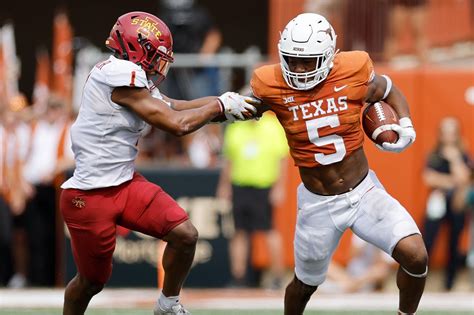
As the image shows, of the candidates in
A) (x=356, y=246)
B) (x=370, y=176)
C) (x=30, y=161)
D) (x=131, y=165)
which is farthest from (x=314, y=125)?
(x=30, y=161)

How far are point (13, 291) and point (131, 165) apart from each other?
518cm

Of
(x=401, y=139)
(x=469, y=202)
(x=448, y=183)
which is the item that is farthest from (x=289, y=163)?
(x=401, y=139)

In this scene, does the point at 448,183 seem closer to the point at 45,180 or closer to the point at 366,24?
the point at 366,24

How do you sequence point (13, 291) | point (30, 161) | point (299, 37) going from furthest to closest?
point (30, 161), point (13, 291), point (299, 37)

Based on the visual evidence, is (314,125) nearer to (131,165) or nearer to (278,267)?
(131,165)

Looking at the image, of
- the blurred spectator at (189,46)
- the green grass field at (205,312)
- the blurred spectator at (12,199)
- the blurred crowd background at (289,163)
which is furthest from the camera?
the blurred spectator at (189,46)

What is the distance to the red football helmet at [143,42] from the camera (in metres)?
6.59

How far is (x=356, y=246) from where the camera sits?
11688 mm

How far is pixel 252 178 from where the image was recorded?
1165cm

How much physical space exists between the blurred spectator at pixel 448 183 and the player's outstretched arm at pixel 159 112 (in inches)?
216

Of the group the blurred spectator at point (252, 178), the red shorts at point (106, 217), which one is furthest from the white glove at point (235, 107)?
the blurred spectator at point (252, 178)

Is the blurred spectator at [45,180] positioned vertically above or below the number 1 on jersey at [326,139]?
below

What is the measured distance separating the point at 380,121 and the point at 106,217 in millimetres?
1671

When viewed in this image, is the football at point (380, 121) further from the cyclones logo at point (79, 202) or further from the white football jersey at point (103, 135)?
the cyclones logo at point (79, 202)
